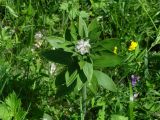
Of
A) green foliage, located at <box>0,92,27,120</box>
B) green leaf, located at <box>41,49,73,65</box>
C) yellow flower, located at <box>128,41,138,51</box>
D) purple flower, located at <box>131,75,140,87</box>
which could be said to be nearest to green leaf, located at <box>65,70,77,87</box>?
green leaf, located at <box>41,49,73,65</box>

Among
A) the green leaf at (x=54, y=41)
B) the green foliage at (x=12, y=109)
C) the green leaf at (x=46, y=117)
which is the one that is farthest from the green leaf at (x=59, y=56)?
the green leaf at (x=46, y=117)

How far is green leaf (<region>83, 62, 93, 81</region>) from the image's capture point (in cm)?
217

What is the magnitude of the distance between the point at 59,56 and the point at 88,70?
190 mm

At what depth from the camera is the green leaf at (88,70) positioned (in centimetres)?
217

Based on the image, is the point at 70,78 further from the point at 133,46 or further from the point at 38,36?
the point at 38,36

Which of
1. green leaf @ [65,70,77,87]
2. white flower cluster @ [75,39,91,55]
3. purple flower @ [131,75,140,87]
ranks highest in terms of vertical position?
white flower cluster @ [75,39,91,55]

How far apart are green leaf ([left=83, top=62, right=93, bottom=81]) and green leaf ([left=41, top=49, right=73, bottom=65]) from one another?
0.35 ft

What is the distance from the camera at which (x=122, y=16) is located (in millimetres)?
3180

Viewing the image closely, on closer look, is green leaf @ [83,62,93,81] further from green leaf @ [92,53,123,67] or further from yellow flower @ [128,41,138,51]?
yellow flower @ [128,41,138,51]

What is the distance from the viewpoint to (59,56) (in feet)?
7.47

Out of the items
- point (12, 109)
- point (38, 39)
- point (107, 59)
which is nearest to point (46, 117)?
point (12, 109)

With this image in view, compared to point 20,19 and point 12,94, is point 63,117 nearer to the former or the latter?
point 12,94

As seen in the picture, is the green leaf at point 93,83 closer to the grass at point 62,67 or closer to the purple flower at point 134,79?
the grass at point 62,67

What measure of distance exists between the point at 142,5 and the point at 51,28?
2.22 feet
